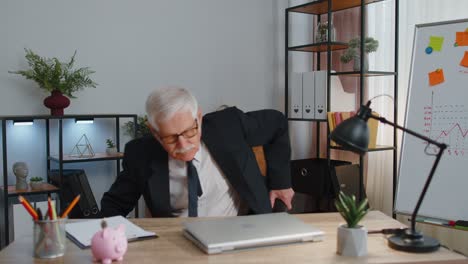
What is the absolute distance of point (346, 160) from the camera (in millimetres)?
3816

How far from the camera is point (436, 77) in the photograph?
8.10 ft

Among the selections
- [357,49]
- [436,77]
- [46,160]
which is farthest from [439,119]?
[46,160]

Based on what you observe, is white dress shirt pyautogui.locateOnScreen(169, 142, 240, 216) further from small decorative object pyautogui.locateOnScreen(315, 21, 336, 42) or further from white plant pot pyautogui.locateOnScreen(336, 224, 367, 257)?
small decorative object pyautogui.locateOnScreen(315, 21, 336, 42)

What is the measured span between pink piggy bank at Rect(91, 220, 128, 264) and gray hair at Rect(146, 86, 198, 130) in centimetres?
59

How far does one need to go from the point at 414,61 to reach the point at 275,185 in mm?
1105

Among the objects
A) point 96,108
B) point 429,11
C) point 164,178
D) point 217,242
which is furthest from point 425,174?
point 96,108

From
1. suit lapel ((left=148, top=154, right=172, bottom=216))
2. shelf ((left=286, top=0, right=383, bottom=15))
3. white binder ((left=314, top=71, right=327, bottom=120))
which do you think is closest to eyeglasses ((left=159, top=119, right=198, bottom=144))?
suit lapel ((left=148, top=154, right=172, bottom=216))

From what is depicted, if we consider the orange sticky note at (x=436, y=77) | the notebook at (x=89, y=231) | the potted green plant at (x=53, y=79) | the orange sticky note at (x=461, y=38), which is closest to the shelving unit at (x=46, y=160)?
the potted green plant at (x=53, y=79)

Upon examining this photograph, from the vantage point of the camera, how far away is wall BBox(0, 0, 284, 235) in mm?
3236

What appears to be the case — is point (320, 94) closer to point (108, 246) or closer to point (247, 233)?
point (247, 233)

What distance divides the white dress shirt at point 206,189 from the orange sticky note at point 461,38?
4.57 ft

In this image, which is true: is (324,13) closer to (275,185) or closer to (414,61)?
(414,61)

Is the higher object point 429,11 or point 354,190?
point 429,11

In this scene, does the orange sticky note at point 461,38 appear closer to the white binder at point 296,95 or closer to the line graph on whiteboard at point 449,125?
the line graph on whiteboard at point 449,125
